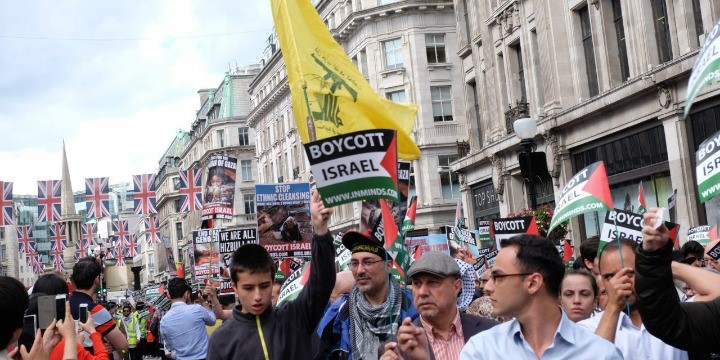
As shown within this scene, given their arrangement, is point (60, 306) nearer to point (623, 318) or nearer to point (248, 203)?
point (623, 318)

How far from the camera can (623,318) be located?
5.46 m

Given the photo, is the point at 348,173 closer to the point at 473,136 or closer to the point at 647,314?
the point at 647,314

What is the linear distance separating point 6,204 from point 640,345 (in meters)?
41.9

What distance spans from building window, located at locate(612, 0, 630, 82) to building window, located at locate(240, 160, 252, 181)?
215 feet

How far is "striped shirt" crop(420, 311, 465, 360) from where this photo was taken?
5.67m

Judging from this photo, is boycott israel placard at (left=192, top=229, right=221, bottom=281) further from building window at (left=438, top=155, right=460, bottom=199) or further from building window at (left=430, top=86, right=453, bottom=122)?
building window at (left=430, top=86, right=453, bottom=122)

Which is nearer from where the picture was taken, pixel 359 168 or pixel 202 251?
pixel 359 168

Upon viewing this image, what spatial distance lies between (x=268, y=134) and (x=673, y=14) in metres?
53.8

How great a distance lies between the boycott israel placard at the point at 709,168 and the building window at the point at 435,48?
1711 inches

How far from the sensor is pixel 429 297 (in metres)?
5.72

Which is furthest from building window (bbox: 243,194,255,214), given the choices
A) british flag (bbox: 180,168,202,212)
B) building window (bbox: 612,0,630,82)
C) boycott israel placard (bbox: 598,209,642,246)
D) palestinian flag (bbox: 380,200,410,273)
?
boycott israel placard (bbox: 598,209,642,246)

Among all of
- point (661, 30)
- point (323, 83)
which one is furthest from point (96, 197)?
point (323, 83)

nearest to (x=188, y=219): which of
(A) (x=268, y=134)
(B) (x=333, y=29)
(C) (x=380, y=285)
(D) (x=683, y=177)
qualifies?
(A) (x=268, y=134)

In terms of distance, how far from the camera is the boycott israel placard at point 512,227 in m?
15.2
